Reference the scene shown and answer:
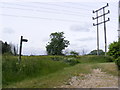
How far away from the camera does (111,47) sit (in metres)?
11.8

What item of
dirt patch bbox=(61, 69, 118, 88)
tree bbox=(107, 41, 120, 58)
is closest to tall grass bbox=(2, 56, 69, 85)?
dirt patch bbox=(61, 69, 118, 88)

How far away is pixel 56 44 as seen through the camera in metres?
47.6

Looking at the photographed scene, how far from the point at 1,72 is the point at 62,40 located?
42519 millimetres

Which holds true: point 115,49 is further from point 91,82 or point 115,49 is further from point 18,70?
point 18,70

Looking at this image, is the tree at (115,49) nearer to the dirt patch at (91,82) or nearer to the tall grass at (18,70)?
the dirt patch at (91,82)

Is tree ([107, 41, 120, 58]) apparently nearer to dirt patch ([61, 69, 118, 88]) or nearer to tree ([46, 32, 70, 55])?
dirt patch ([61, 69, 118, 88])

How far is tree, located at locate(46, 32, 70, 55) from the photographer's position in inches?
1801

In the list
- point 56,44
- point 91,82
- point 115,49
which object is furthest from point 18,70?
point 56,44

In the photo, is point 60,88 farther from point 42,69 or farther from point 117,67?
point 117,67

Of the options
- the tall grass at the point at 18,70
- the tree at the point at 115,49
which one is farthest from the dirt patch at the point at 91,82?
the tree at the point at 115,49

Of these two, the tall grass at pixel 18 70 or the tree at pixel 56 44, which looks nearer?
the tall grass at pixel 18 70

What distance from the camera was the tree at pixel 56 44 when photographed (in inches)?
1801

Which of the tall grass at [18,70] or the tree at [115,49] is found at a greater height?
the tree at [115,49]

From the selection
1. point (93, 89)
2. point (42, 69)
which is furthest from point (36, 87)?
point (42, 69)
